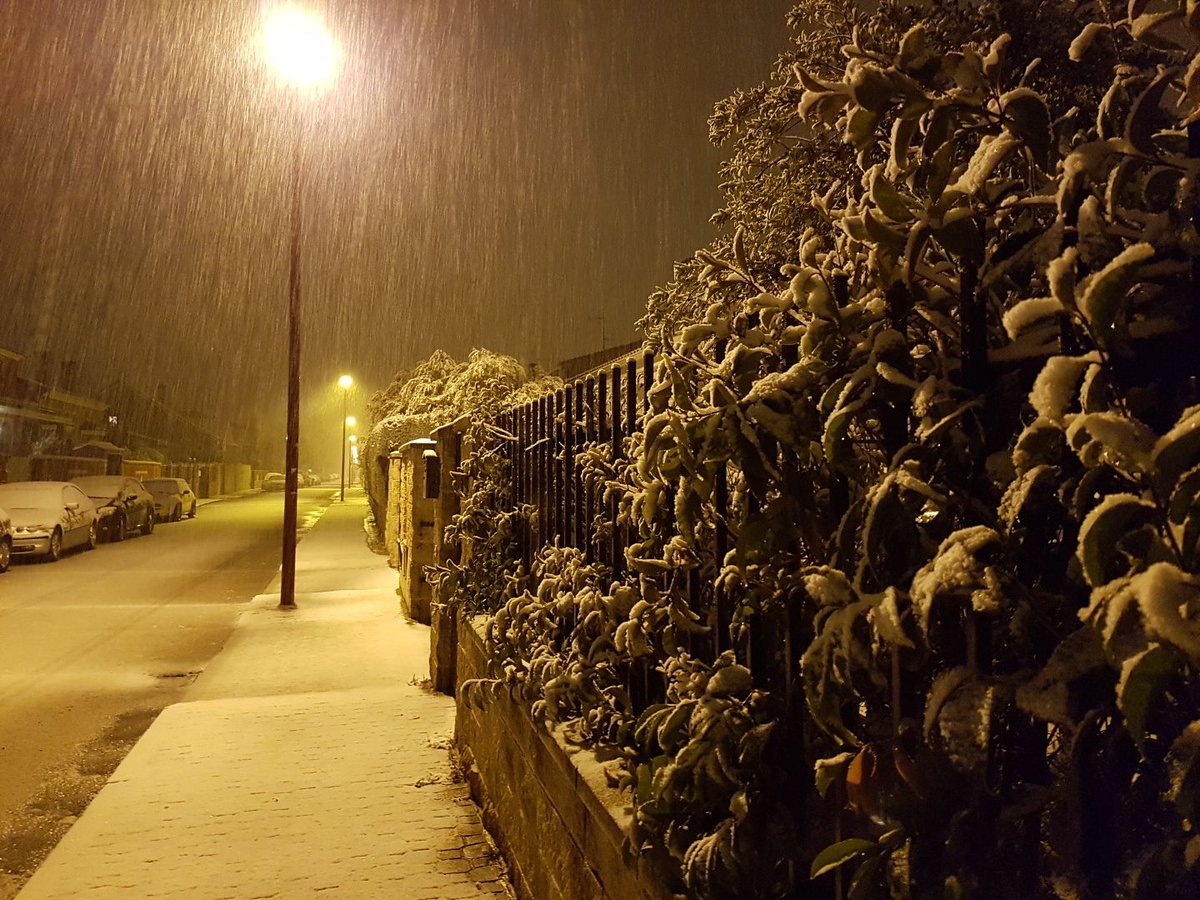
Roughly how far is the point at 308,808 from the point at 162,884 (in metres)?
0.90

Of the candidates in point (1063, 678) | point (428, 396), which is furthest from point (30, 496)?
point (1063, 678)

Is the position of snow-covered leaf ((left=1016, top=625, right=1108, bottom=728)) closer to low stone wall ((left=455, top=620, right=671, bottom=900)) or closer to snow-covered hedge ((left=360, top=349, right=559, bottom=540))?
low stone wall ((left=455, top=620, right=671, bottom=900))

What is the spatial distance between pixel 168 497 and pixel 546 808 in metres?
29.8

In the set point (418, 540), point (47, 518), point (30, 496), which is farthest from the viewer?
point (30, 496)

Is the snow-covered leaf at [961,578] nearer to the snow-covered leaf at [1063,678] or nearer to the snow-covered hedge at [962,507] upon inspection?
the snow-covered hedge at [962,507]

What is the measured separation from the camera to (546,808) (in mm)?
3326

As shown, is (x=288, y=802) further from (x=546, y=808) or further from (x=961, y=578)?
(x=961, y=578)

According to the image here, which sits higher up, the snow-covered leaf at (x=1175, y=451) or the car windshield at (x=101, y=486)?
the snow-covered leaf at (x=1175, y=451)

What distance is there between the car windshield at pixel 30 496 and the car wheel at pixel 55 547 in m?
0.67

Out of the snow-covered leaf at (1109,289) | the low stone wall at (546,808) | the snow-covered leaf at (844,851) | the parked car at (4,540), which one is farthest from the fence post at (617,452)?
the parked car at (4,540)

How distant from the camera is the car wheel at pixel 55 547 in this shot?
58.2 feet

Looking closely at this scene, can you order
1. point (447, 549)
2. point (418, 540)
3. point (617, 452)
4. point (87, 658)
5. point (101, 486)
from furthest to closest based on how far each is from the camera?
point (101, 486), point (418, 540), point (87, 658), point (447, 549), point (617, 452)

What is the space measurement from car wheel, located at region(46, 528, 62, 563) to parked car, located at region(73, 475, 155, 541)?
3.35m

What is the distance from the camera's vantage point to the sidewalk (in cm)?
398
